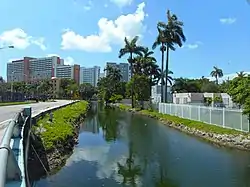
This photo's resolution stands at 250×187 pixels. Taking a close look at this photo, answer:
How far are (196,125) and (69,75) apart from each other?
543 ft

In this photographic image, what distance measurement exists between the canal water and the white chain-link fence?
300 cm

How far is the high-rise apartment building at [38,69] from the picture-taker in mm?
174625

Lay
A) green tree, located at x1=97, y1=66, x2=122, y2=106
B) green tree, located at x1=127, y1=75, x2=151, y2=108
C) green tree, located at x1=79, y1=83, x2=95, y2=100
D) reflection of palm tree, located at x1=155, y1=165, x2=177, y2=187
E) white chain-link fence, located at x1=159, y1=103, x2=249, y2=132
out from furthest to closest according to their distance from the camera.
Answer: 1. green tree, located at x1=79, y1=83, x2=95, y2=100
2. green tree, located at x1=97, y1=66, x2=122, y2=106
3. green tree, located at x1=127, y1=75, x2=151, y2=108
4. white chain-link fence, located at x1=159, y1=103, x2=249, y2=132
5. reflection of palm tree, located at x1=155, y1=165, x2=177, y2=187

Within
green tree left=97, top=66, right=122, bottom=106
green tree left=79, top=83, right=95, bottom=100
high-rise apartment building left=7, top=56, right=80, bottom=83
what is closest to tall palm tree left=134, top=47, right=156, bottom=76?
green tree left=97, top=66, right=122, bottom=106

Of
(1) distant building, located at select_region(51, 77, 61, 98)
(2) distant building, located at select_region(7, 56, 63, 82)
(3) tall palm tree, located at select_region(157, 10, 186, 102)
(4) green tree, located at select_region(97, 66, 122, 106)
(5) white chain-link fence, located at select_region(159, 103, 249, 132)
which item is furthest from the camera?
(2) distant building, located at select_region(7, 56, 63, 82)

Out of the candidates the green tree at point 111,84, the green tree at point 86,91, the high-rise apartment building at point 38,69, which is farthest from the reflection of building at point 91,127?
the high-rise apartment building at point 38,69

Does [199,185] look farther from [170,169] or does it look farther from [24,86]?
[24,86]

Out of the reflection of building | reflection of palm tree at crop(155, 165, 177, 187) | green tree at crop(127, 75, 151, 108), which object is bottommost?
reflection of palm tree at crop(155, 165, 177, 187)

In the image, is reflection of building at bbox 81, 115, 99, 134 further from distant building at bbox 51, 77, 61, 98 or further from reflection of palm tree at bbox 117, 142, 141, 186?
distant building at bbox 51, 77, 61, 98

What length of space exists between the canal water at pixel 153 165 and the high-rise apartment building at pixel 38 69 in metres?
147

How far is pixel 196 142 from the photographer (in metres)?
27.3

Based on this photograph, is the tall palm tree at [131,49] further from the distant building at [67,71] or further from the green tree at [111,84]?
the distant building at [67,71]

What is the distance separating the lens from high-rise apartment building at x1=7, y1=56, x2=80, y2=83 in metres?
175

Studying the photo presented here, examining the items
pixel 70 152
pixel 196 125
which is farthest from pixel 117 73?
pixel 70 152
